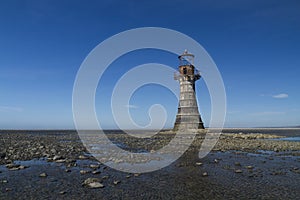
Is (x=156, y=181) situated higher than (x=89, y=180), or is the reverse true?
(x=89, y=180)

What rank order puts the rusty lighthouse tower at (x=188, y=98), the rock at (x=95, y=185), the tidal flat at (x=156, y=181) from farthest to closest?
the rusty lighthouse tower at (x=188, y=98) → the rock at (x=95, y=185) → the tidal flat at (x=156, y=181)

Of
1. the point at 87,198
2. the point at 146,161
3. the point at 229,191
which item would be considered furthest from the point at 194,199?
the point at 146,161

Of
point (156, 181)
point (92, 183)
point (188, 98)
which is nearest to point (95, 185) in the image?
point (92, 183)

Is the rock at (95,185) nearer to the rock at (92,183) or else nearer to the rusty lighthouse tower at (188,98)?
the rock at (92,183)

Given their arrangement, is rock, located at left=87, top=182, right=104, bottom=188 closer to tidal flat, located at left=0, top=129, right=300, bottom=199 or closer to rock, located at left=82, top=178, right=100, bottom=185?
tidal flat, located at left=0, top=129, right=300, bottom=199

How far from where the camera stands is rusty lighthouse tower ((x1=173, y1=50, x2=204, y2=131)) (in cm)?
5006

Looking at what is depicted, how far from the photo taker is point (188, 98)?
1983 inches

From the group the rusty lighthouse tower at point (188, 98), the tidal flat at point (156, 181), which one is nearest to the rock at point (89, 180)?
the tidal flat at point (156, 181)

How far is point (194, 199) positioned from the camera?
9.30 m

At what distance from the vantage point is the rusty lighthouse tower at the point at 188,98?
164 feet

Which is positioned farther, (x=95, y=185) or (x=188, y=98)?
(x=188, y=98)

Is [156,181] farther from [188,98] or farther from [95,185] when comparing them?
[188,98]

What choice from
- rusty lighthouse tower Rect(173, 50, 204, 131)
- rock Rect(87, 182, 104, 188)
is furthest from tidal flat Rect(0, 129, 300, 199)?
rusty lighthouse tower Rect(173, 50, 204, 131)

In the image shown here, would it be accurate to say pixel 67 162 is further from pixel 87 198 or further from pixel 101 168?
pixel 87 198
